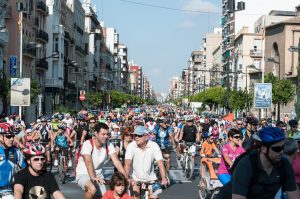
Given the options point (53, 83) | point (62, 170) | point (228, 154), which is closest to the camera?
point (228, 154)

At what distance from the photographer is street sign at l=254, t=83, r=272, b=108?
32.5m

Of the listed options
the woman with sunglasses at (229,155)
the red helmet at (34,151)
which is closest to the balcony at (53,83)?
the woman with sunglasses at (229,155)

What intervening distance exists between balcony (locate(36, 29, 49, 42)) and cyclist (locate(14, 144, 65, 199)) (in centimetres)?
6314

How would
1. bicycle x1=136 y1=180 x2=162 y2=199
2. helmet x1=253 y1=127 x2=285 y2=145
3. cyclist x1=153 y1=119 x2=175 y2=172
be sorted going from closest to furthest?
1. helmet x1=253 y1=127 x2=285 y2=145
2. bicycle x1=136 y1=180 x2=162 y2=199
3. cyclist x1=153 y1=119 x2=175 y2=172

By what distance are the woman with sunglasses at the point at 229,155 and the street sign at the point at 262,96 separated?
2173 cm

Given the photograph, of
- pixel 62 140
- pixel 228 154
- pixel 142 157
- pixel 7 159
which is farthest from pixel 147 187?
pixel 62 140

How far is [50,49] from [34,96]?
2995cm

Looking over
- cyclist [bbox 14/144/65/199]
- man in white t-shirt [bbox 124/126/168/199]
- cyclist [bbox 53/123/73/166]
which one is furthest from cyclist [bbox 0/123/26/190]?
cyclist [bbox 53/123/73/166]

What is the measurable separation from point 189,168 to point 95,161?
10028mm

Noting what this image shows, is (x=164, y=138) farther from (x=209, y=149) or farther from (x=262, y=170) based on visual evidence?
(x=262, y=170)

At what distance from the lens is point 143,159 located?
9.59 metres

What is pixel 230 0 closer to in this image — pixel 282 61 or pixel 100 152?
pixel 100 152

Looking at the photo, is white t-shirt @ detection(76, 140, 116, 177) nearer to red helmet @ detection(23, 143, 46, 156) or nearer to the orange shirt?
red helmet @ detection(23, 143, 46, 156)

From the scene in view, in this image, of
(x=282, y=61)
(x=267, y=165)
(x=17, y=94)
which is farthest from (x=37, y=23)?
(x=267, y=165)
